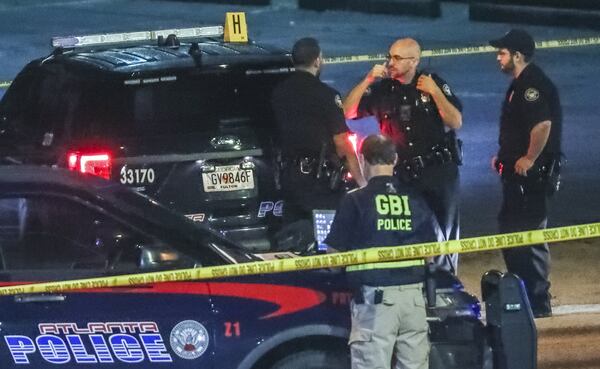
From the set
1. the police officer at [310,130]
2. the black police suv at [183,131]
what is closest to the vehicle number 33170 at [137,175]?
the black police suv at [183,131]

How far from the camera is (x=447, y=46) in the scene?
71.1 ft

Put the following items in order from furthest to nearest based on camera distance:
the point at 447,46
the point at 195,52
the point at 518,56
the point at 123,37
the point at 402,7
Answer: the point at 402,7, the point at 447,46, the point at 123,37, the point at 195,52, the point at 518,56

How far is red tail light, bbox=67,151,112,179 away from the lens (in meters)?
8.62

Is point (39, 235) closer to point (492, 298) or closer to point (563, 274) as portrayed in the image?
point (492, 298)

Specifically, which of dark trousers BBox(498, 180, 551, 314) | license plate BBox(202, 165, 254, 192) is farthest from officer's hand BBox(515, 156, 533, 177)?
license plate BBox(202, 165, 254, 192)

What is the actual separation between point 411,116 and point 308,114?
0.68 m

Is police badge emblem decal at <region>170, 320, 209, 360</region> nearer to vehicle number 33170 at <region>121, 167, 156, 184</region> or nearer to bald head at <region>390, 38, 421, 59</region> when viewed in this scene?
vehicle number 33170 at <region>121, 167, 156, 184</region>

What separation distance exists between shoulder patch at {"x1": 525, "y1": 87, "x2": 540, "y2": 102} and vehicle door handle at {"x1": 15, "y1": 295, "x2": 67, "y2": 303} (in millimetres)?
3291

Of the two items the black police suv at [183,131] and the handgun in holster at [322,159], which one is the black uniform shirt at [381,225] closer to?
the handgun in holster at [322,159]

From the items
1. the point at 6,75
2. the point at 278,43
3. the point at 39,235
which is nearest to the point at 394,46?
the point at 39,235

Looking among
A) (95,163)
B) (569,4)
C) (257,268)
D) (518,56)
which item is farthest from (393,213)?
(569,4)

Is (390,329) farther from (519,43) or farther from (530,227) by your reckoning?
(519,43)

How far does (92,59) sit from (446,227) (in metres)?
2.54

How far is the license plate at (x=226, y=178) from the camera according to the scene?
8.77 meters
